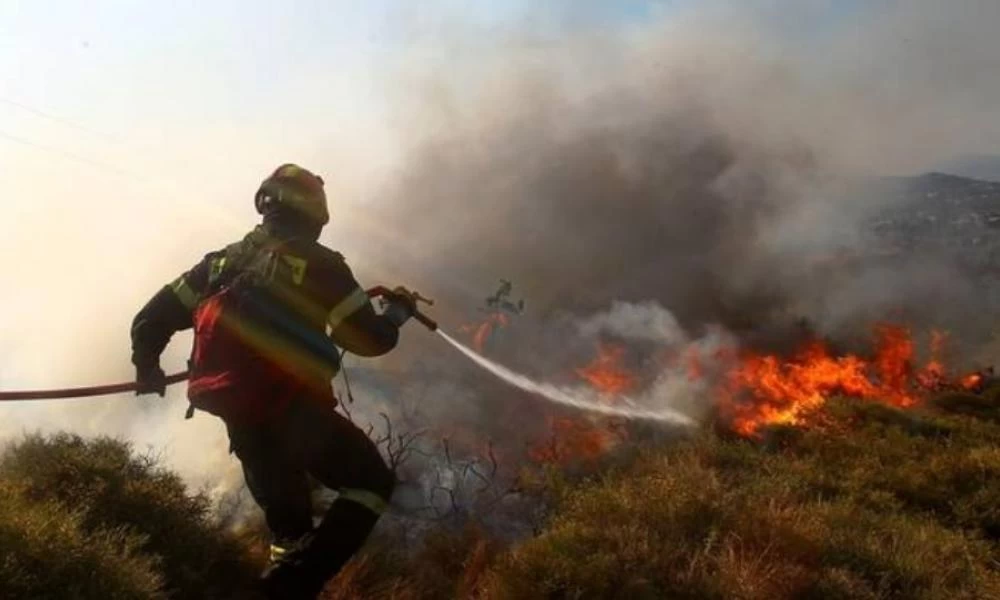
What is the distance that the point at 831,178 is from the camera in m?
29.2

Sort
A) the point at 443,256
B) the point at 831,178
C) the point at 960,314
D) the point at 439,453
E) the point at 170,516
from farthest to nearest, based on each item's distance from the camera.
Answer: the point at 831,178, the point at 443,256, the point at 960,314, the point at 439,453, the point at 170,516

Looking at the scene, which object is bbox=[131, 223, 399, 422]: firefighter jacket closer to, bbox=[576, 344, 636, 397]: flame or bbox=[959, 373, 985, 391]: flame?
bbox=[576, 344, 636, 397]: flame

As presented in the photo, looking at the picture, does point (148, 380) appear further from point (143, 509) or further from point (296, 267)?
point (143, 509)

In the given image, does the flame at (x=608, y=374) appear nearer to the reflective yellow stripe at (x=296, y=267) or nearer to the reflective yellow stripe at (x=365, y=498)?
the reflective yellow stripe at (x=365, y=498)

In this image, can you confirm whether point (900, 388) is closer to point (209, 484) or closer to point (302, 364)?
point (209, 484)

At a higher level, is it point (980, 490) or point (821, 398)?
point (821, 398)

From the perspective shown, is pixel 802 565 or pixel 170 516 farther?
pixel 170 516

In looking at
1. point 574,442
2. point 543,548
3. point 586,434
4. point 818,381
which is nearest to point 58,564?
point 543,548

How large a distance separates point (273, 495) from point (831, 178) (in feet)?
96.6

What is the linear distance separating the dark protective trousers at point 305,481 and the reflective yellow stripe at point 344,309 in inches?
14.8

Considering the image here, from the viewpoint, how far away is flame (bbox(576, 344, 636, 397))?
1388cm

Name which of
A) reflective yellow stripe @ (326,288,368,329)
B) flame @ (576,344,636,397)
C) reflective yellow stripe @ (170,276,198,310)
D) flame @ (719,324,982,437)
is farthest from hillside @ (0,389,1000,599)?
flame @ (576,344,636,397)

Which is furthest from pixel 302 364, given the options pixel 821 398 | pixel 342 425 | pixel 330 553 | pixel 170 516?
pixel 821 398

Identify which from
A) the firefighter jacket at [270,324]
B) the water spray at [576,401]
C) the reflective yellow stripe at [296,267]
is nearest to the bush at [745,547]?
the firefighter jacket at [270,324]
